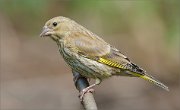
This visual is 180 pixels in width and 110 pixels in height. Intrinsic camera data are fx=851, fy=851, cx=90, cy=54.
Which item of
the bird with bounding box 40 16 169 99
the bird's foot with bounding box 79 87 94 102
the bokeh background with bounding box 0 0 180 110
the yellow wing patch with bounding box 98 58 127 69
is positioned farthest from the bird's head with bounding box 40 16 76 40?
the bokeh background with bounding box 0 0 180 110

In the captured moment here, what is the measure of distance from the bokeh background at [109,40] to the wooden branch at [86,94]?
440 cm

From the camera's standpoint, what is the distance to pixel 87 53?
8477 mm

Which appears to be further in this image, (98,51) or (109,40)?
(109,40)

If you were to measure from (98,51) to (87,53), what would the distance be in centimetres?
11

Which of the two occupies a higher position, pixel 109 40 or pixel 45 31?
pixel 109 40

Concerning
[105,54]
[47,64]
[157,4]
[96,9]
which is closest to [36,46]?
[47,64]

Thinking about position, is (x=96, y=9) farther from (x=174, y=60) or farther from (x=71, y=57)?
(x=71, y=57)

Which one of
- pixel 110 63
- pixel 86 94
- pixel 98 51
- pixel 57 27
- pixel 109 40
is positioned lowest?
pixel 86 94

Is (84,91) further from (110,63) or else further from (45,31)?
(110,63)

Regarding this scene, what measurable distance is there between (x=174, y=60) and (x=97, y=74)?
4452 millimetres

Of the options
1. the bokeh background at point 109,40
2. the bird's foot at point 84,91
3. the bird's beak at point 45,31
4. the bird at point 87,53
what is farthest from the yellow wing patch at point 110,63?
the bokeh background at point 109,40

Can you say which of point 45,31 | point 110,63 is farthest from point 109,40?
point 45,31

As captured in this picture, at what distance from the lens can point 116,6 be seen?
12953 mm

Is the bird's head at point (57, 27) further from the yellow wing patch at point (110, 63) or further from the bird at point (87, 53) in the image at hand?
the yellow wing patch at point (110, 63)
